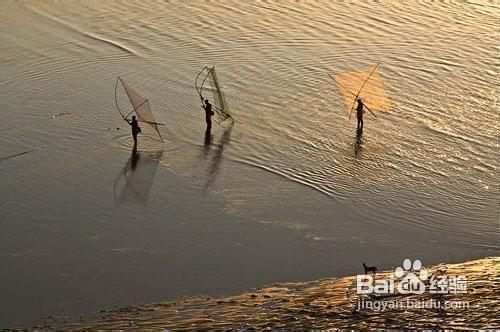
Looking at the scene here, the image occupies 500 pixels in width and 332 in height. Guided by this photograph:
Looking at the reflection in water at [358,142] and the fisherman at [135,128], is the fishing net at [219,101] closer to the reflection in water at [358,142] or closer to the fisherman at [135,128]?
the fisherman at [135,128]

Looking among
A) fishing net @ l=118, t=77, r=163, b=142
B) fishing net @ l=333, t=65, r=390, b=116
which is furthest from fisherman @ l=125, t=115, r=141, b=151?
fishing net @ l=333, t=65, r=390, b=116

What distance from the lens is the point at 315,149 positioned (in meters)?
20.2

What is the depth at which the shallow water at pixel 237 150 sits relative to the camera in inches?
618

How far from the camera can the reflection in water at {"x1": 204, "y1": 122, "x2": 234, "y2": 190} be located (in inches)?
749

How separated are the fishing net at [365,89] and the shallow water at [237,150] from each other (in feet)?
1.28

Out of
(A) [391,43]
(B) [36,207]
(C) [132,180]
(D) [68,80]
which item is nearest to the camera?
(B) [36,207]

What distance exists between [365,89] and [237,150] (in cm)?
378

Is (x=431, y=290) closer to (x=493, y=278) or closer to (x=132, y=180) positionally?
(x=493, y=278)

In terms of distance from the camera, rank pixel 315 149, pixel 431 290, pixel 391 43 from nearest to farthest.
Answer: pixel 431 290 < pixel 315 149 < pixel 391 43

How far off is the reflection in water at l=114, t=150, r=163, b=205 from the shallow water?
64 millimetres

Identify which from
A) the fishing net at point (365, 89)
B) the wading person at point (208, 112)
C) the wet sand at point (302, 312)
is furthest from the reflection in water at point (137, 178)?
the fishing net at point (365, 89)

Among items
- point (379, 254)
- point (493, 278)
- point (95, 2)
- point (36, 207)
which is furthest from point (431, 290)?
point (95, 2)

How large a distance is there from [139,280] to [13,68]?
1128cm

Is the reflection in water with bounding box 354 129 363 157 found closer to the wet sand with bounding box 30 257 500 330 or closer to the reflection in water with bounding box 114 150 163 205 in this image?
the reflection in water with bounding box 114 150 163 205
